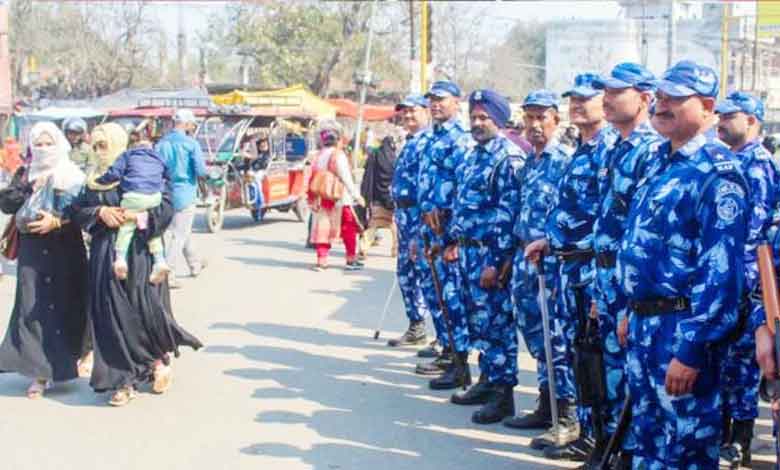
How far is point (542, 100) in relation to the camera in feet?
20.0

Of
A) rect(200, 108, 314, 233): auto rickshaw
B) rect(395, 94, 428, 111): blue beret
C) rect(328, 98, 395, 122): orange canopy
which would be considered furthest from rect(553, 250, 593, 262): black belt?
rect(328, 98, 395, 122): orange canopy

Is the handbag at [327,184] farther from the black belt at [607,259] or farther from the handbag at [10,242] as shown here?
the black belt at [607,259]

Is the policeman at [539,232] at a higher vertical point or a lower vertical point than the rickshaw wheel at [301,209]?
higher

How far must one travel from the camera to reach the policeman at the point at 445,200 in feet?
23.8

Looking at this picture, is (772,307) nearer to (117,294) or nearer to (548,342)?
(548,342)

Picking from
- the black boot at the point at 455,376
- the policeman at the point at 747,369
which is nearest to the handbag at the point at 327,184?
the black boot at the point at 455,376

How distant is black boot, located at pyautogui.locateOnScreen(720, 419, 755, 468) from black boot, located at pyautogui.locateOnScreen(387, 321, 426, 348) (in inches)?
146

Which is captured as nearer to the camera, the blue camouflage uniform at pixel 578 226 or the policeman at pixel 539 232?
the blue camouflage uniform at pixel 578 226

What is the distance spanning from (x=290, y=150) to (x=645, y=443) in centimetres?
1745

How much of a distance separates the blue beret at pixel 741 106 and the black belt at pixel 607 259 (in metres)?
1.99

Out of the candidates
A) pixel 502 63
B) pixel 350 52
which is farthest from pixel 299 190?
pixel 502 63

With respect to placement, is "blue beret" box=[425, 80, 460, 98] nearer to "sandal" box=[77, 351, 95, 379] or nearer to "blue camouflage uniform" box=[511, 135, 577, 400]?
"blue camouflage uniform" box=[511, 135, 577, 400]

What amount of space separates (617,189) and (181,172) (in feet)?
26.4

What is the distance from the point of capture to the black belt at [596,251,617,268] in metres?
4.77
